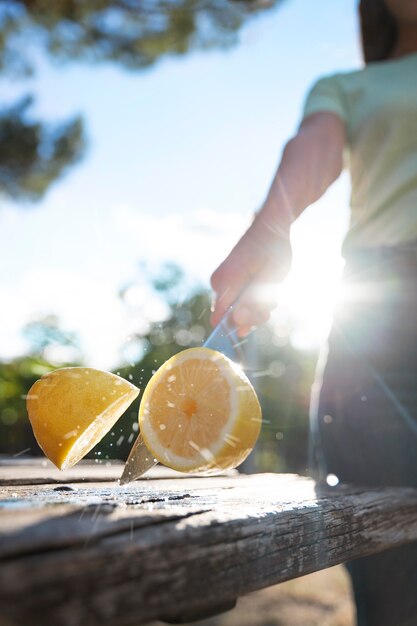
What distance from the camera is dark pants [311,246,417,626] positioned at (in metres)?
1.87

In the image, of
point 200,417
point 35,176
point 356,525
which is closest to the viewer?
point 356,525

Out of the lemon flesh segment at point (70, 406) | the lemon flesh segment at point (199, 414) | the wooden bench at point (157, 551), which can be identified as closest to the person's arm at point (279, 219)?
the lemon flesh segment at point (199, 414)

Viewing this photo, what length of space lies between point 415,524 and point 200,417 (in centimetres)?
75

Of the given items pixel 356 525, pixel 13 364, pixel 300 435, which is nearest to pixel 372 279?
pixel 356 525

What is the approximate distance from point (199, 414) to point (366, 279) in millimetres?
773

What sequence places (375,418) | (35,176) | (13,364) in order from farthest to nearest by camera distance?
(13,364) → (35,176) → (375,418)

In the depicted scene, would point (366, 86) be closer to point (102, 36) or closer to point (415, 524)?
point (415, 524)

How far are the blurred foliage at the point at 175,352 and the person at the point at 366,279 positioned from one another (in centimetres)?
30

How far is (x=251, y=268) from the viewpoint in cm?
179

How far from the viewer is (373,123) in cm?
203

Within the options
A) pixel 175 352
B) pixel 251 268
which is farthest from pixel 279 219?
pixel 175 352

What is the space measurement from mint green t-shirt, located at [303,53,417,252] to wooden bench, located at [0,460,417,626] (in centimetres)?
98

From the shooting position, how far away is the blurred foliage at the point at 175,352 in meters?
2.43

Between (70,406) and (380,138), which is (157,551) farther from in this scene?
(380,138)
